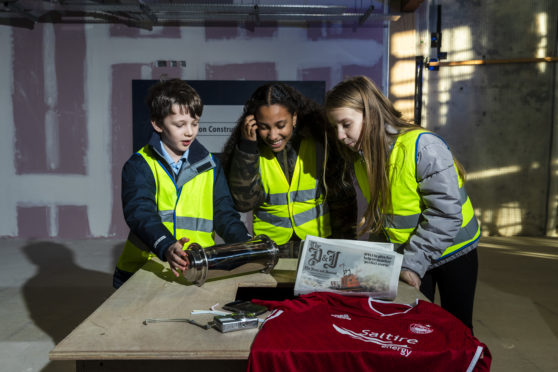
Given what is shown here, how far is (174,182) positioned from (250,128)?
0.37 meters

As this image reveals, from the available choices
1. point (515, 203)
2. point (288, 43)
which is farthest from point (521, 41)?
point (288, 43)

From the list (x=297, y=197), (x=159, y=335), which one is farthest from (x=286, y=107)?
(x=159, y=335)

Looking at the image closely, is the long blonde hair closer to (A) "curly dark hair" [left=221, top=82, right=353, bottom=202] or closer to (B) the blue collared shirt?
(A) "curly dark hair" [left=221, top=82, right=353, bottom=202]

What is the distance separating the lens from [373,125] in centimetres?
167

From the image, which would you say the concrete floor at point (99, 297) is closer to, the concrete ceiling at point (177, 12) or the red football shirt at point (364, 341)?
the red football shirt at point (364, 341)

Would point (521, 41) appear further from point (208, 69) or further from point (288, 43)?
point (208, 69)

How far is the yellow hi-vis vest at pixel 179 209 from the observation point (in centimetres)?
184

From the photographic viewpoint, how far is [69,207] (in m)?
5.43

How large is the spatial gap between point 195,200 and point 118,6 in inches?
144

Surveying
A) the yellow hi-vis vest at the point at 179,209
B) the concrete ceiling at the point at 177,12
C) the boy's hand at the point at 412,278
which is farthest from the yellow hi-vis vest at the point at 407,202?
the concrete ceiling at the point at 177,12

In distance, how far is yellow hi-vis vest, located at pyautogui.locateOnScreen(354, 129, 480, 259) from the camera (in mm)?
1631

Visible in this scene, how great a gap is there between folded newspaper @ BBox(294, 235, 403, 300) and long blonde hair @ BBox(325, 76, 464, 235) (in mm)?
300

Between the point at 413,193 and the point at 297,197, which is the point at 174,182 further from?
the point at 413,193

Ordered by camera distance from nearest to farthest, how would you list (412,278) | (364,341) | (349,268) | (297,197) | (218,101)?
1. (364,341)
2. (349,268)
3. (412,278)
4. (297,197)
5. (218,101)
